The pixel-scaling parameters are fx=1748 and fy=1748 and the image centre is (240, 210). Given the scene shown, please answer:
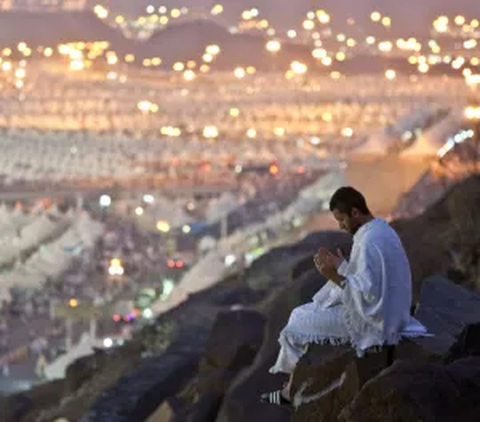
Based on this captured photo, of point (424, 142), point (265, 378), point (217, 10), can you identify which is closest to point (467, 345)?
point (265, 378)

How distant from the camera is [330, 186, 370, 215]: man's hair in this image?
122 inches

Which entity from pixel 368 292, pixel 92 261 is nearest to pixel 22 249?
pixel 92 261

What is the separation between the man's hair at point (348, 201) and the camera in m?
3.10

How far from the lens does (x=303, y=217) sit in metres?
14.8

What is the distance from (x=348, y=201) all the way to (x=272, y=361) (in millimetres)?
1698

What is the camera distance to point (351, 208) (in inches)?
122

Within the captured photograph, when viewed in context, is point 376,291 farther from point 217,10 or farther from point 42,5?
point 42,5

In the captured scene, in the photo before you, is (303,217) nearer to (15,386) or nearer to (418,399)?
(15,386)

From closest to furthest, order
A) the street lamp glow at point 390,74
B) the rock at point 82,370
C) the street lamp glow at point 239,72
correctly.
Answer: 1. the rock at point 82,370
2. the street lamp glow at point 390,74
3. the street lamp glow at point 239,72

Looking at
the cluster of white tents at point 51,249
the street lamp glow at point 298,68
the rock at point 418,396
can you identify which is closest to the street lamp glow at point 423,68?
the street lamp glow at point 298,68

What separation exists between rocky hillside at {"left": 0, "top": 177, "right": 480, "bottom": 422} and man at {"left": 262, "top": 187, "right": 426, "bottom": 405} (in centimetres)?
6

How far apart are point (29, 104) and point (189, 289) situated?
22387 millimetres

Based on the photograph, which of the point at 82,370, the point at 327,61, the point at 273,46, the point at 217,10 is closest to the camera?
the point at 82,370

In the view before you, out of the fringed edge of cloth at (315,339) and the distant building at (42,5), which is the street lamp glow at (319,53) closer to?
the distant building at (42,5)
